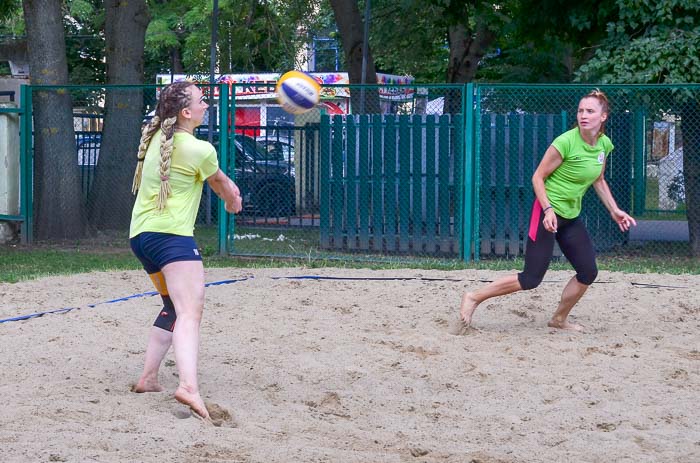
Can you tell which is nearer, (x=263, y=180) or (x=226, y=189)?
(x=226, y=189)

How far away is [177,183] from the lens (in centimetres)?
547

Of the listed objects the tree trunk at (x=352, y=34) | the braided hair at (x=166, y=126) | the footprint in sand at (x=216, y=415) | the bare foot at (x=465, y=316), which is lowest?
the footprint in sand at (x=216, y=415)

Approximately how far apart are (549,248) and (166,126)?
3533 millimetres

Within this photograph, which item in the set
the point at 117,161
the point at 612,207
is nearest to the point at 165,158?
the point at 612,207

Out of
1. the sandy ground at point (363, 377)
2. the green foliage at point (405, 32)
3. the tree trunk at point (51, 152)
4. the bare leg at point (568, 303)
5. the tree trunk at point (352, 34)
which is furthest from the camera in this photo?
the green foliage at point (405, 32)

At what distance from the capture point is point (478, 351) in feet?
24.6

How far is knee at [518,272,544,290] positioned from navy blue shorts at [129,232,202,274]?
10.5 ft

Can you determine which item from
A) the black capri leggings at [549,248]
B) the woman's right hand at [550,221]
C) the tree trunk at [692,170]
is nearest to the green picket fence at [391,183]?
the tree trunk at [692,170]

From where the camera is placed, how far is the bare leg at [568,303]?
8.05m

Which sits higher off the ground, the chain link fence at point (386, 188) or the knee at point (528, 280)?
the chain link fence at point (386, 188)

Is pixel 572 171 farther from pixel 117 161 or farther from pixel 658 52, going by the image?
pixel 117 161

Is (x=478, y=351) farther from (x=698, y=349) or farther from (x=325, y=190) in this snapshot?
(x=325, y=190)

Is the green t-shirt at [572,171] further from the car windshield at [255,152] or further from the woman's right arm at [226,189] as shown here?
the car windshield at [255,152]

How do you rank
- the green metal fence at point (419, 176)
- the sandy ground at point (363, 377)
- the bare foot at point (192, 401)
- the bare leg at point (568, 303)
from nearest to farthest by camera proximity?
the sandy ground at point (363, 377)
the bare foot at point (192, 401)
the bare leg at point (568, 303)
the green metal fence at point (419, 176)
